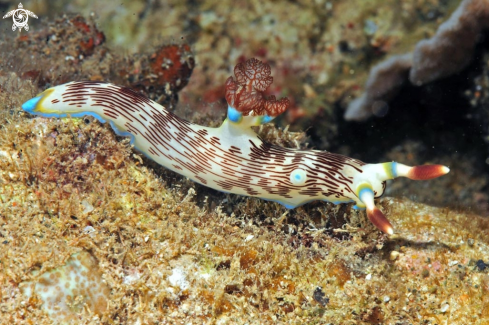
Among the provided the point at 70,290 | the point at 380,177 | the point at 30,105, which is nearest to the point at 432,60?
the point at 380,177

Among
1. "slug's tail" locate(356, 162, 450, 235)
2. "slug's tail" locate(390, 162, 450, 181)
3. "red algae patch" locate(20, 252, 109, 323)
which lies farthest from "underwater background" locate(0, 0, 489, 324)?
"slug's tail" locate(390, 162, 450, 181)

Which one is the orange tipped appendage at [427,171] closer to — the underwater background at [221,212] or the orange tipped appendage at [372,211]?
the orange tipped appendage at [372,211]

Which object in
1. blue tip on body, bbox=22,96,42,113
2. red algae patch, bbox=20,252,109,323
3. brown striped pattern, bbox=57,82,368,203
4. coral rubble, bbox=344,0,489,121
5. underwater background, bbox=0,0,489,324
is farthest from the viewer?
coral rubble, bbox=344,0,489,121

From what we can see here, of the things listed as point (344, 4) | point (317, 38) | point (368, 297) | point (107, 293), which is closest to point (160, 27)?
point (317, 38)

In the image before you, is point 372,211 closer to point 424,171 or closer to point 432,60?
point 424,171

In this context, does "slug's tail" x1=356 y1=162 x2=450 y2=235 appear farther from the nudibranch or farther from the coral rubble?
the coral rubble

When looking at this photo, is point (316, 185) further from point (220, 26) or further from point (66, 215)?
point (220, 26)

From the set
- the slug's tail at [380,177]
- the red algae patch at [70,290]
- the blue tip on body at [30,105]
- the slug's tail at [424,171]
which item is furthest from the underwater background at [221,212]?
the slug's tail at [424,171]

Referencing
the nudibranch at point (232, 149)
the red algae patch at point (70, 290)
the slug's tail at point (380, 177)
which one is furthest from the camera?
the nudibranch at point (232, 149)
